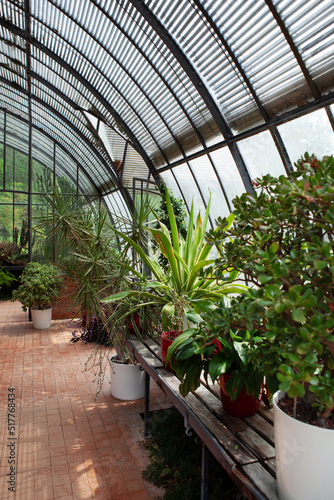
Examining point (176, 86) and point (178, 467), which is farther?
point (176, 86)

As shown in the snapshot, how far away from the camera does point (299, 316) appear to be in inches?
42.2

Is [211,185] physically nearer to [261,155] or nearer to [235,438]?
[261,155]

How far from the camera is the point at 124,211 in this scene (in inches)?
391

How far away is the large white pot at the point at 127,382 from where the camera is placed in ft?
13.8

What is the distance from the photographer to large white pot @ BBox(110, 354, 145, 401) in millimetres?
4219

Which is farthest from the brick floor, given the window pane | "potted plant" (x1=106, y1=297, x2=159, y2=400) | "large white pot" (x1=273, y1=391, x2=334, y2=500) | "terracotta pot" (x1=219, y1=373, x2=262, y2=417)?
the window pane

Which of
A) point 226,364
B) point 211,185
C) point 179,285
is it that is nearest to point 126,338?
point 179,285

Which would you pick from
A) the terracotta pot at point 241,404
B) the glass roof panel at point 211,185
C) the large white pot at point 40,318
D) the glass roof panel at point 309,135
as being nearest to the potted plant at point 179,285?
the terracotta pot at point 241,404

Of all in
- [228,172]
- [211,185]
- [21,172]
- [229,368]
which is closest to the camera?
[229,368]

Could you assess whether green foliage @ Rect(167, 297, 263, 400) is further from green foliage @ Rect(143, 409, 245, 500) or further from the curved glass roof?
the curved glass roof

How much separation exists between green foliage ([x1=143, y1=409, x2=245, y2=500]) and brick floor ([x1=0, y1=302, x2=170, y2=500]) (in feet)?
0.32

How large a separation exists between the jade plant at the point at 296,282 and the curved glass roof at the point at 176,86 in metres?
2.60

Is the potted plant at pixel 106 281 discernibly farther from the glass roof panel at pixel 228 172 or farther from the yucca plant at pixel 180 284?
the glass roof panel at pixel 228 172

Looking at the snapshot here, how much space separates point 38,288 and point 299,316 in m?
6.76
